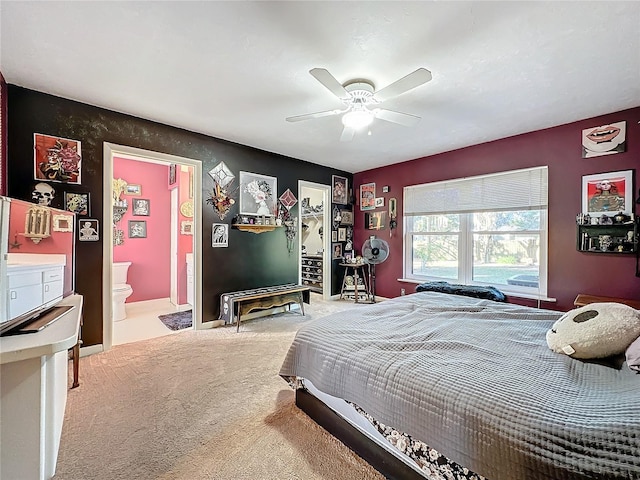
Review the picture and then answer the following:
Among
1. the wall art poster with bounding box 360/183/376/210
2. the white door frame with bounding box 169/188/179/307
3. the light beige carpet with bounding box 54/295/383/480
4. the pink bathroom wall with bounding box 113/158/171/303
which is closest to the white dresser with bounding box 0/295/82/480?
the light beige carpet with bounding box 54/295/383/480

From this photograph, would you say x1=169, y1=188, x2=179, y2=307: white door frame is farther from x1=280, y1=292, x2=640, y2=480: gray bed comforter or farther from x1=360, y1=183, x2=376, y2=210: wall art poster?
x1=280, y1=292, x2=640, y2=480: gray bed comforter

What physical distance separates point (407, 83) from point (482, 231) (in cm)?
274

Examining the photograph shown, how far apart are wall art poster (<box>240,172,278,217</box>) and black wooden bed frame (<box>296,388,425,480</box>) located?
269 centimetres

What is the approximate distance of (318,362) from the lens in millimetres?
1593

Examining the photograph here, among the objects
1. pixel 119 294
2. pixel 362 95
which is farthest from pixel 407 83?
pixel 119 294

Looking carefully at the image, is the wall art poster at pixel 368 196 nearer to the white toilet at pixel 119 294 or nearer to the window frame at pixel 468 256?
the window frame at pixel 468 256

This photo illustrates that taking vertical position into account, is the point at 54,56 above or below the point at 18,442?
above

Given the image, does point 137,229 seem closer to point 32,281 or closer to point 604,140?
point 32,281

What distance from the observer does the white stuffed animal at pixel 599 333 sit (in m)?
1.33

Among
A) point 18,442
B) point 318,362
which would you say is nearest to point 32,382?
point 18,442

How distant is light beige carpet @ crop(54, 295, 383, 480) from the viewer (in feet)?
4.60

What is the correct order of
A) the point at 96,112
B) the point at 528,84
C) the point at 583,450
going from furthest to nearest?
the point at 96,112 → the point at 528,84 → the point at 583,450

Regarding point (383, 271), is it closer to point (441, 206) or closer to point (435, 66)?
point (441, 206)

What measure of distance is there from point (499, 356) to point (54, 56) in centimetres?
331
